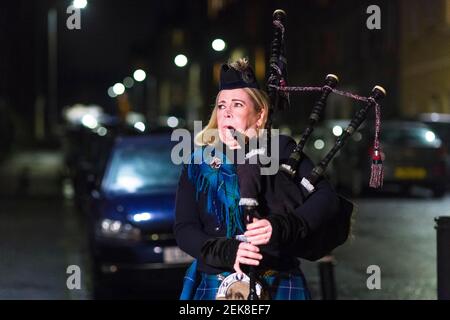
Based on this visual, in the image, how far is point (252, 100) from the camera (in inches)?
144

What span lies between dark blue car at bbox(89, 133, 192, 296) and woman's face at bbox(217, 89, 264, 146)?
5.18 m

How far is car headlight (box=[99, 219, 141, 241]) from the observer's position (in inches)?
354

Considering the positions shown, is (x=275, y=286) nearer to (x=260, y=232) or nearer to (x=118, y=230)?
(x=260, y=232)

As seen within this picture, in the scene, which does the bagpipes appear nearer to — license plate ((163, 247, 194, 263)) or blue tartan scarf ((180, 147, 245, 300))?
blue tartan scarf ((180, 147, 245, 300))

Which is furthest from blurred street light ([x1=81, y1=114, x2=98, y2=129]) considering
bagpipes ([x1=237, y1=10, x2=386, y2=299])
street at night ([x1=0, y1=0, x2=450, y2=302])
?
bagpipes ([x1=237, y1=10, x2=386, y2=299])

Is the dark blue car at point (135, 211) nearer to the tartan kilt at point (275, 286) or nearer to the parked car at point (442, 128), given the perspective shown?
the tartan kilt at point (275, 286)

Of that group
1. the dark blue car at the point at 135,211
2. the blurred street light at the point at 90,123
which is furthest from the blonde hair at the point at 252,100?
the blurred street light at the point at 90,123

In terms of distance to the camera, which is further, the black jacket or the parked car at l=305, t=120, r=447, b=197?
the parked car at l=305, t=120, r=447, b=197

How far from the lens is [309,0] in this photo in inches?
1801

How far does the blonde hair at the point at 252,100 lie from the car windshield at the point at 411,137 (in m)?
16.6

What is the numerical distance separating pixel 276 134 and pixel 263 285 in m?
0.58

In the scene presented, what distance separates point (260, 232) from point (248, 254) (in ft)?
0.33

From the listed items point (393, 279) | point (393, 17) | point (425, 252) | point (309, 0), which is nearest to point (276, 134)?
point (393, 279)

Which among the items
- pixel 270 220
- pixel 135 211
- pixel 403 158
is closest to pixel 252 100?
pixel 270 220
